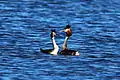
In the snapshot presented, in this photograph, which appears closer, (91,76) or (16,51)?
(91,76)

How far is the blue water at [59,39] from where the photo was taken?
107 feet

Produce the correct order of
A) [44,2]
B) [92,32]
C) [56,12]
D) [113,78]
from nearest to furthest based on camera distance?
[113,78] → [92,32] → [56,12] → [44,2]

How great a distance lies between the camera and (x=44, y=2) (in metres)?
51.6

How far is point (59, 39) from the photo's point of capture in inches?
1594

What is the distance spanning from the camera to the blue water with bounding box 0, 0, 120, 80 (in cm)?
3275

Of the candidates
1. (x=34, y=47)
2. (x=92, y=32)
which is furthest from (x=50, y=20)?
(x=34, y=47)

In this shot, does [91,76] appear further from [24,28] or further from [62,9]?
[62,9]

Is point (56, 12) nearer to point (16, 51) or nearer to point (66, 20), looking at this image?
point (66, 20)

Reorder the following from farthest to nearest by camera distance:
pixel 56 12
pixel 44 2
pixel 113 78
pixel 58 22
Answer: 1. pixel 44 2
2. pixel 56 12
3. pixel 58 22
4. pixel 113 78

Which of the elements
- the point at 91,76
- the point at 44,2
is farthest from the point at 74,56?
the point at 44,2

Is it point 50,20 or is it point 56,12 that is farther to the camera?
point 56,12

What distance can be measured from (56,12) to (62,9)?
1.49 m

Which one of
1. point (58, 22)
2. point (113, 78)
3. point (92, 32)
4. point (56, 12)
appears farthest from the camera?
point (56, 12)

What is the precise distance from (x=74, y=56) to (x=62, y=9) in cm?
1325
